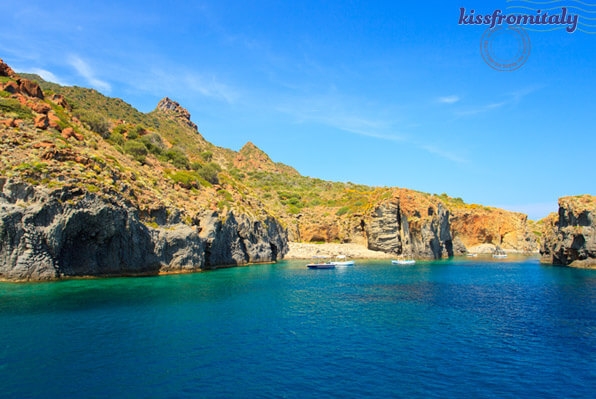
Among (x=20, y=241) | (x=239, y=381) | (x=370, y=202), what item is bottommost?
(x=239, y=381)

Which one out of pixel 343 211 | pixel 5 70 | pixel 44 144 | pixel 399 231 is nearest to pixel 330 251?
pixel 399 231

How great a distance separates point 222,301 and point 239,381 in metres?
18.1

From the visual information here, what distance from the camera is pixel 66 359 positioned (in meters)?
18.8

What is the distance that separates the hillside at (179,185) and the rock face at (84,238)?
1.07 m

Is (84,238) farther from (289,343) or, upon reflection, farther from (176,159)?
(176,159)

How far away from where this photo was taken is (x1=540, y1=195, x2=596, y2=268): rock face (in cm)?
6719

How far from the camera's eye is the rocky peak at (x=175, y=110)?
149375mm

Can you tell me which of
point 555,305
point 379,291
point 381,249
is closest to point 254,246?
point 381,249

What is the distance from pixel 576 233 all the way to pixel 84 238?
76562mm

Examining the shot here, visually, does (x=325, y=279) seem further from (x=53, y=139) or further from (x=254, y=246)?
(x=53, y=139)

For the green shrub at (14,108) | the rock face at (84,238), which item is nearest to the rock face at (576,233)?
the rock face at (84,238)

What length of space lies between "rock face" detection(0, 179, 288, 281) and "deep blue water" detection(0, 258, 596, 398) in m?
3.75

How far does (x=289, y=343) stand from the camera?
2266 cm

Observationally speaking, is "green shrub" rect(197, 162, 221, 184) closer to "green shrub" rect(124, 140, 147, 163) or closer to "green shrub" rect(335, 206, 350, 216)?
"green shrub" rect(124, 140, 147, 163)
